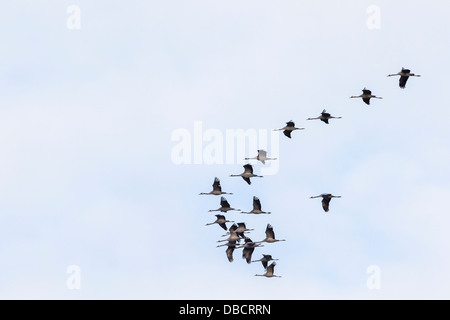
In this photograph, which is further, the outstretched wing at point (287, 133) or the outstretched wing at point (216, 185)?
the outstretched wing at point (216, 185)

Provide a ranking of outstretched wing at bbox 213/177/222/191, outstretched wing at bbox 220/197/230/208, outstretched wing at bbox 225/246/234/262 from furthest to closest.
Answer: outstretched wing at bbox 220/197/230/208 < outstretched wing at bbox 225/246/234/262 < outstretched wing at bbox 213/177/222/191

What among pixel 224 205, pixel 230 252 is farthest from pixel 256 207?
pixel 230 252

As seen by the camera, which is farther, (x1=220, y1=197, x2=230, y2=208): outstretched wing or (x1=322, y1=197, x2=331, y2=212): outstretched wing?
(x1=220, y1=197, x2=230, y2=208): outstretched wing

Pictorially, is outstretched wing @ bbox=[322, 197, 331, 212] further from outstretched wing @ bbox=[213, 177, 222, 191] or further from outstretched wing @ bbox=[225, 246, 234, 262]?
outstretched wing @ bbox=[225, 246, 234, 262]

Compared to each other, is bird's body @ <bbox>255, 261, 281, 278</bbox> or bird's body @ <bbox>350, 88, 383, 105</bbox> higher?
bird's body @ <bbox>350, 88, 383, 105</bbox>

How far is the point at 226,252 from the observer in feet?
632

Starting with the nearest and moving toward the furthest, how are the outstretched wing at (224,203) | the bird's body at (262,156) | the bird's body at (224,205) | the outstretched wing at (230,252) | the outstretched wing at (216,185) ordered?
the bird's body at (262,156), the outstretched wing at (216,185), the outstretched wing at (230,252), the outstretched wing at (224,203), the bird's body at (224,205)

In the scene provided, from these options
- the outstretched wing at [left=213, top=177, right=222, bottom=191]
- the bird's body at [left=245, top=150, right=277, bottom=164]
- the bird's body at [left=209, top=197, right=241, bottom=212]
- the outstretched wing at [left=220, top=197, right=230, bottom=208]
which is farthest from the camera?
the bird's body at [left=209, top=197, right=241, bottom=212]

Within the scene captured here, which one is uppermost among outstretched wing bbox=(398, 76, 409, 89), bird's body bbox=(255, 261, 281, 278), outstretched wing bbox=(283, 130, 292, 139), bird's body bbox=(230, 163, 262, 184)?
outstretched wing bbox=(398, 76, 409, 89)

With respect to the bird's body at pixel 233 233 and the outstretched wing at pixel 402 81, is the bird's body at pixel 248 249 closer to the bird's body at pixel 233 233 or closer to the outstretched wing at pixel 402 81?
the bird's body at pixel 233 233
